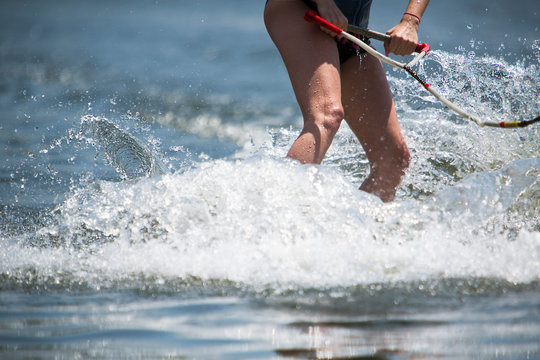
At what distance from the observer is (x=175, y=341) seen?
132cm

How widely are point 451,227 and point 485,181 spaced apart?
384 millimetres

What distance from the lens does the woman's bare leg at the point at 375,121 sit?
2.37 m

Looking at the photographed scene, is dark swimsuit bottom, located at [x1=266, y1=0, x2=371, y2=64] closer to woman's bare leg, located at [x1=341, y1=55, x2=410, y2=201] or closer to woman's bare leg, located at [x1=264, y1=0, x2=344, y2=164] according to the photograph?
woman's bare leg, located at [x1=341, y1=55, x2=410, y2=201]

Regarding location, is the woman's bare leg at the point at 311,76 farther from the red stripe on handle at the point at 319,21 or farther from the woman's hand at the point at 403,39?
the woman's hand at the point at 403,39

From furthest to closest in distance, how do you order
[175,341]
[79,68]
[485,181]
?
1. [79,68]
2. [485,181]
3. [175,341]

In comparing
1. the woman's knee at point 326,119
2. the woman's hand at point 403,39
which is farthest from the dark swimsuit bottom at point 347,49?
the woman's knee at point 326,119

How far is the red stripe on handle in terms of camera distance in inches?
80.9

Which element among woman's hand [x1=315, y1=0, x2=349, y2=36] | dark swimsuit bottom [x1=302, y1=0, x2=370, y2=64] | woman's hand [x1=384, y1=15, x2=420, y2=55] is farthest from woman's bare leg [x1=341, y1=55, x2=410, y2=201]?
woman's hand [x1=315, y1=0, x2=349, y2=36]

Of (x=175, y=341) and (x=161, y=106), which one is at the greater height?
(x=161, y=106)

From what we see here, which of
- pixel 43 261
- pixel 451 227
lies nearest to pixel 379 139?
pixel 451 227

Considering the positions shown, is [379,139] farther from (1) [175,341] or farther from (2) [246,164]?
(1) [175,341]

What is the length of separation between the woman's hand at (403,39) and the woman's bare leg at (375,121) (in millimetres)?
147

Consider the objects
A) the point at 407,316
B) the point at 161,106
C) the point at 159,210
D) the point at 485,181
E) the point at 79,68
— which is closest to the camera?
the point at 407,316

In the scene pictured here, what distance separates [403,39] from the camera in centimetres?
221
